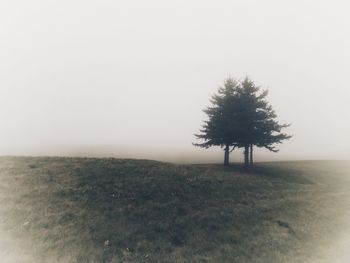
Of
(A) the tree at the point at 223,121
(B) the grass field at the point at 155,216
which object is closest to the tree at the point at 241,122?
(A) the tree at the point at 223,121

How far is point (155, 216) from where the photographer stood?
15.9 m

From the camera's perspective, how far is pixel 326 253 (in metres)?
13.0

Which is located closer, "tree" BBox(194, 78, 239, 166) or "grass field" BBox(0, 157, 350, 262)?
"grass field" BBox(0, 157, 350, 262)

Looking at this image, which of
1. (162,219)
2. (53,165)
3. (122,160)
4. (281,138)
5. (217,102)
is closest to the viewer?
(162,219)

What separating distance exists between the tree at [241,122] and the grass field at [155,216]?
964 cm

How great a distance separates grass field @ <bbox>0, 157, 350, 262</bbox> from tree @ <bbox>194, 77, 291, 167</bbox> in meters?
9.64

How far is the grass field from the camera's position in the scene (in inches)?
490

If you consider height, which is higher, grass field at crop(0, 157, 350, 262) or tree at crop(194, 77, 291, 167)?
tree at crop(194, 77, 291, 167)

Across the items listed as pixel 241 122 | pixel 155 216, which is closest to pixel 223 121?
pixel 241 122

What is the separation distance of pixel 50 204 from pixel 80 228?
11.6 feet

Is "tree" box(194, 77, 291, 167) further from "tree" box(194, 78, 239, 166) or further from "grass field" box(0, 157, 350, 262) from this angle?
"grass field" box(0, 157, 350, 262)

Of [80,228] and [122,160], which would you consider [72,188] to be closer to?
[80,228]

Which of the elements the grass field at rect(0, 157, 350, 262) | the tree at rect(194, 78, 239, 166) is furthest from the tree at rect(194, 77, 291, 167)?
the grass field at rect(0, 157, 350, 262)

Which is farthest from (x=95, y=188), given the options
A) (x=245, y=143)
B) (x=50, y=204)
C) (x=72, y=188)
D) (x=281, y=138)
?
(x=281, y=138)
